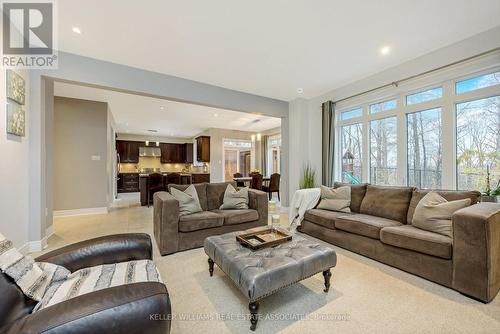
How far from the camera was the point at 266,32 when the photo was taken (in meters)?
2.55

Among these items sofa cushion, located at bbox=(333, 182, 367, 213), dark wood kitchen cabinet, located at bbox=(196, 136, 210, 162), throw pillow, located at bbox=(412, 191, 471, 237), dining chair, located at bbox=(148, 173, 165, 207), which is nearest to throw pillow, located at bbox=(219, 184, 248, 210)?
sofa cushion, located at bbox=(333, 182, 367, 213)

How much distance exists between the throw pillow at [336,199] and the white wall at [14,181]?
4.05 metres

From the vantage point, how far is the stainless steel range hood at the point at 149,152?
985 centimetres

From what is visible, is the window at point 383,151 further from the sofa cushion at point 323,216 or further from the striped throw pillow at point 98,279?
the striped throw pillow at point 98,279

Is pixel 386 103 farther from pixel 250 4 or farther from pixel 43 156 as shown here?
pixel 43 156

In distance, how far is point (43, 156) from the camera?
2979 mm

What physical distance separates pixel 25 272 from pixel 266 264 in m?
1.44

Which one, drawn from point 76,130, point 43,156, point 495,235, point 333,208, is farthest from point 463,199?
point 76,130

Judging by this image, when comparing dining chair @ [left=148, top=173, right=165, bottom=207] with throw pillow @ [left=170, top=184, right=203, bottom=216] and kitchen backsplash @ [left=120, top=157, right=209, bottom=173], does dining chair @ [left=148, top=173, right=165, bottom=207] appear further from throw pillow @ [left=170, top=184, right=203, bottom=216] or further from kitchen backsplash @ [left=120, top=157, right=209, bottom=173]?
kitchen backsplash @ [left=120, top=157, right=209, bottom=173]

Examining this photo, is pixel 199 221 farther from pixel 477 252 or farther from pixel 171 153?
pixel 171 153

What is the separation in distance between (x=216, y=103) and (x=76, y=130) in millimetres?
3424

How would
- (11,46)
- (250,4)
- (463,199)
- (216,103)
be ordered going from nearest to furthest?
1. (250,4)
2. (463,199)
3. (11,46)
4. (216,103)

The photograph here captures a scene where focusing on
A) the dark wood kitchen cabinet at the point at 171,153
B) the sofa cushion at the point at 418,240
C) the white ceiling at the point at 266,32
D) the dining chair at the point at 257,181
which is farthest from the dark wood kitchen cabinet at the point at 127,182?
the sofa cushion at the point at 418,240

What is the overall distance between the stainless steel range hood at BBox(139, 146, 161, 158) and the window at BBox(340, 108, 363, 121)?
28.2ft
